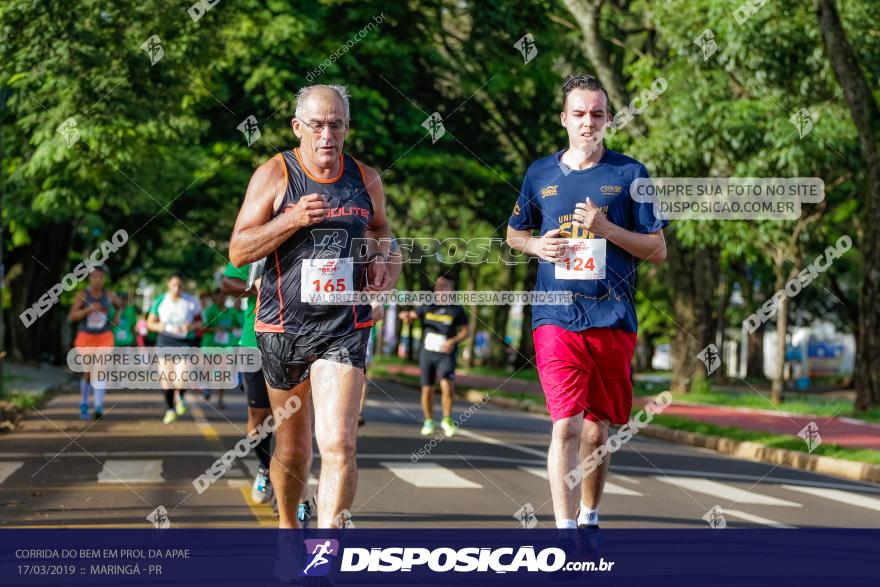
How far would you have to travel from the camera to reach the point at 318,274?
5.97m

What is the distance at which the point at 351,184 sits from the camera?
240 inches

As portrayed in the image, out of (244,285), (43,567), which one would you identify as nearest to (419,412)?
(244,285)

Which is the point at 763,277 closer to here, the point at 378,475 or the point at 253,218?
the point at 378,475

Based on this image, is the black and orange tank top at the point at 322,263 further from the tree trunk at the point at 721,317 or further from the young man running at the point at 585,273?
the tree trunk at the point at 721,317

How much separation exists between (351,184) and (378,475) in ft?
21.0

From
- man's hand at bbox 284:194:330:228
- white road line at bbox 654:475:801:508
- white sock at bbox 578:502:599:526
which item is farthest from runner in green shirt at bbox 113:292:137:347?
man's hand at bbox 284:194:330:228

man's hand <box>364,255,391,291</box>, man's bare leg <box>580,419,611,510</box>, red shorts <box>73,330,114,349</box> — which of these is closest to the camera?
man's hand <box>364,255,391,291</box>

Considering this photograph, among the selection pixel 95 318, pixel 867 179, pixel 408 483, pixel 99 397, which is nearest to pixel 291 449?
pixel 408 483

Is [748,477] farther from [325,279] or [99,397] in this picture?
[325,279]

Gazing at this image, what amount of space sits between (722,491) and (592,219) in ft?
20.5

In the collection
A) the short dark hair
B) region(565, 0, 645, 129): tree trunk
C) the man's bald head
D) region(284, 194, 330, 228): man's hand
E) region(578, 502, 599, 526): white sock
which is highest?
region(565, 0, 645, 129): tree trunk

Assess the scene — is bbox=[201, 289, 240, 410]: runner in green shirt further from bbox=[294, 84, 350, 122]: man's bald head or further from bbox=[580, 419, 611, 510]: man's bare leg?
bbox=[294, 84, 350, 122]: man's bald head

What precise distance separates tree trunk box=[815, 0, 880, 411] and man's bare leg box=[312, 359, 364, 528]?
1688 cm

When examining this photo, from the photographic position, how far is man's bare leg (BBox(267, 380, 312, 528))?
20.4 feet
